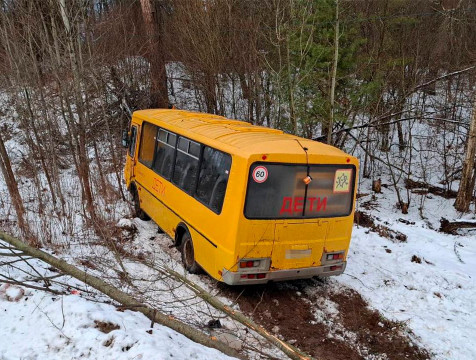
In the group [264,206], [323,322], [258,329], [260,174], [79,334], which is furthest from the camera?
[323,322]

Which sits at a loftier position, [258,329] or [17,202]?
[258,329]

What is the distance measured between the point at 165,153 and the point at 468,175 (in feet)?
34.8

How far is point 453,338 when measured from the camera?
5566 mm

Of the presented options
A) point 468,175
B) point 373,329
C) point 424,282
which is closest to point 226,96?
point 468,175

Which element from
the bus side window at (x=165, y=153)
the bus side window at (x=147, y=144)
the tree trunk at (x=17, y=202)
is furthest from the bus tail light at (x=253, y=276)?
the tree trunk at (x=17, y=202)

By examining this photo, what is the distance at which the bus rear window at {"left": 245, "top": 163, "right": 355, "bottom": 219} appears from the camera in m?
5.55

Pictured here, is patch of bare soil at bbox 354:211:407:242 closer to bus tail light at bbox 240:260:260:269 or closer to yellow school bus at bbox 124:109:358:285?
yellow school bus at bbox 124:109:358:285

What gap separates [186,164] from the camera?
7.19m

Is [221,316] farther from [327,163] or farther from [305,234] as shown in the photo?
[327,163]

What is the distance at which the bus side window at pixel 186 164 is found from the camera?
22.5 ft

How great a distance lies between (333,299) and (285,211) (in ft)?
6.10

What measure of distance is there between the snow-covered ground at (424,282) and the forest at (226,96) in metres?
0.07

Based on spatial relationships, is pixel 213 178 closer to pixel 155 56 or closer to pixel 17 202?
pixel 17 202

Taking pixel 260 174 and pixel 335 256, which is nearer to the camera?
pixel 260 174
